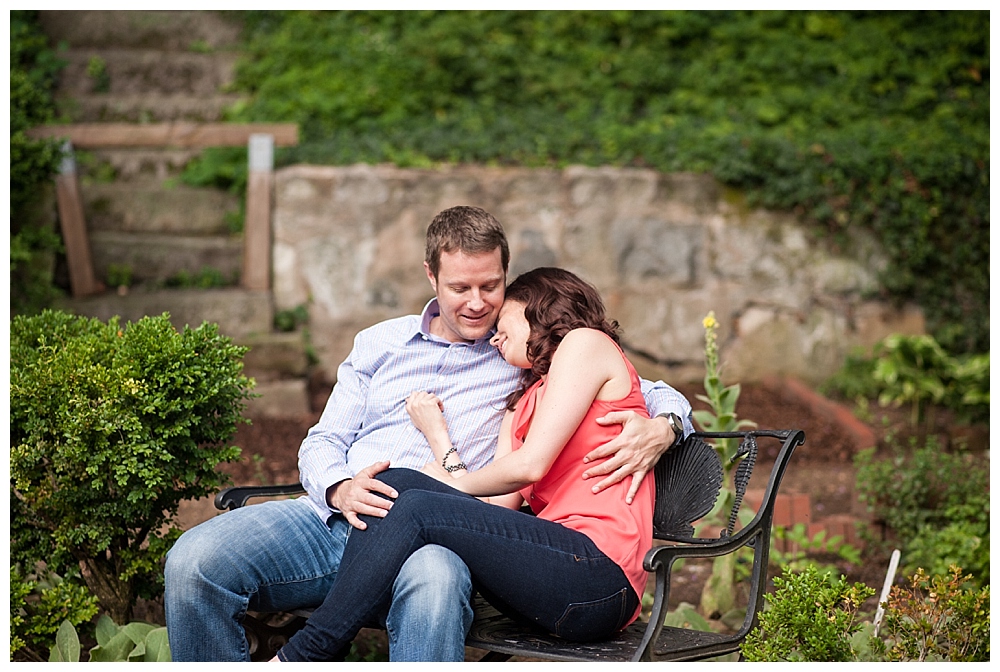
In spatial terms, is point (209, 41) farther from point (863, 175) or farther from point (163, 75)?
point (863, 175)

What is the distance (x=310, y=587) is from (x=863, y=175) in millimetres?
4839

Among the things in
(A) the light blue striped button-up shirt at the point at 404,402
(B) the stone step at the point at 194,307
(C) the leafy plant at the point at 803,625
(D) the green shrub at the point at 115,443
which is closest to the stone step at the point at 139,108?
(B) the stone step at the point at 194,307

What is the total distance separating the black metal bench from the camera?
2.33 metres

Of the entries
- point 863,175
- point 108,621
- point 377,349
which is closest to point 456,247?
point 377,349

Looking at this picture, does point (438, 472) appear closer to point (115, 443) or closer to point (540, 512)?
point (540, 512)

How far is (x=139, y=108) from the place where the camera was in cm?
698

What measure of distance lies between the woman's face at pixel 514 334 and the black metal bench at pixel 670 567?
0.56 metres

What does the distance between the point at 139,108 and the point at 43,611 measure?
495 cm

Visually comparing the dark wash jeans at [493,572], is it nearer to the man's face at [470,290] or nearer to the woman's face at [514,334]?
the woman's face at [514,334]

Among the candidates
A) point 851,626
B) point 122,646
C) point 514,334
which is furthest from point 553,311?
point 122,646

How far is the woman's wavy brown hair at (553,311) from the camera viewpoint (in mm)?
2688

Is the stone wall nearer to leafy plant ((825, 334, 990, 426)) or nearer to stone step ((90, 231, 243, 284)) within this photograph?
stone step ((90, 231, 243, 284))

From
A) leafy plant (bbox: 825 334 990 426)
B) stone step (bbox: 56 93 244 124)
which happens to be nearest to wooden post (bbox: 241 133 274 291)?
stone step (bbox: 56 93 244 124)

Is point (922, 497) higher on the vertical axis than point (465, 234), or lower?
lower
